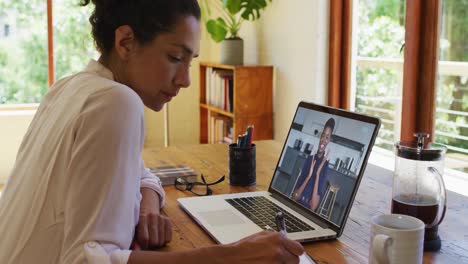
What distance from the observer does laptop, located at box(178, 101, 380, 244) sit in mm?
1188

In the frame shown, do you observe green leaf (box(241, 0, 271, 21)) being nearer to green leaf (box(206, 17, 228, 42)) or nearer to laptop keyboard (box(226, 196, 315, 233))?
green leaf (box(206, 17, 228, 42))

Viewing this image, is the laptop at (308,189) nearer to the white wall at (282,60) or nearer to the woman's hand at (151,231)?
the woman's hand at (151,231)

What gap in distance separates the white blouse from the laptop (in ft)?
1.07

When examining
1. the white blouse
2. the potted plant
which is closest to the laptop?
the white blouse

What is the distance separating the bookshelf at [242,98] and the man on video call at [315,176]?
2.33 m

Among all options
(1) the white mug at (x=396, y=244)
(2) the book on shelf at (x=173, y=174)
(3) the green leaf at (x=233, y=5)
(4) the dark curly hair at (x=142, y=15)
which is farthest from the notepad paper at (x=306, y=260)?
(3) the green leaf at (x=233, y=5)

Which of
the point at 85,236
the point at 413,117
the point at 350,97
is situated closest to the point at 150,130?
the point at 350,97

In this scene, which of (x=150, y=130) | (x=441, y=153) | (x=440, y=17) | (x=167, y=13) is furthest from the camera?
(x=150, y=130)

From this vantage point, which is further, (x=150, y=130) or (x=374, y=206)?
(x=150, y=130)

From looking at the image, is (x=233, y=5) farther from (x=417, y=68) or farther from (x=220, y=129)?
(x=417, y=68)

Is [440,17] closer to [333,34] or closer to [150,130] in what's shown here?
[333,34]

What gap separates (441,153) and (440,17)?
1631 mm

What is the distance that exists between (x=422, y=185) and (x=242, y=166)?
1.85 feet

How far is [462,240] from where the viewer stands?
119 cm
